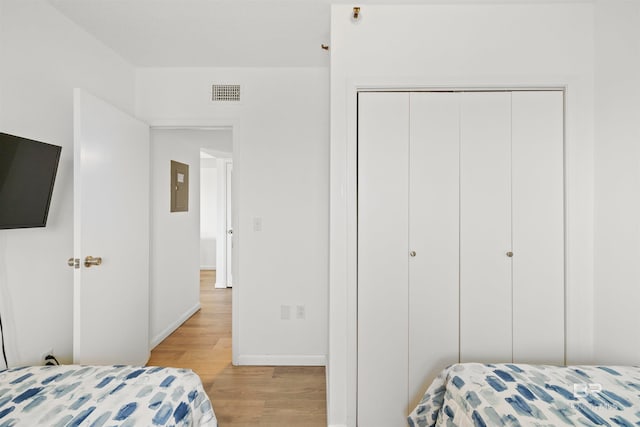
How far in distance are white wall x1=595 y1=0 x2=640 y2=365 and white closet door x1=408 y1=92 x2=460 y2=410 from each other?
79 cm

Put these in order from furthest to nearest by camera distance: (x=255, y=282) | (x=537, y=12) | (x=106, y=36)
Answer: (x=255, y=282) → (x=106, y=36) → (x=537, y=12)

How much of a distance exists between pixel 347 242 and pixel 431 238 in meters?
0.51

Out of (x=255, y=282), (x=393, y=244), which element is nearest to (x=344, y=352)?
(x=393, y=244)

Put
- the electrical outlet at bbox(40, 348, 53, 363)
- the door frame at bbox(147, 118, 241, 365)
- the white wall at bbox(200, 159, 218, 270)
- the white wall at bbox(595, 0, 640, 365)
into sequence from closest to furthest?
the white wall at bbox(595, 0, 640, 365) < the electrical outlet at bbox(40, 348, 53, 363) < the door frame at bbox(147, 118, 241, 365) < the white wall at bbox(200, 159, 218, 270)

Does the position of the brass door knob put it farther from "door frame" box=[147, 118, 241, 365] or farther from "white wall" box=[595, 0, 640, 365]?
"white wall" box=[595, 0, 640, 365]

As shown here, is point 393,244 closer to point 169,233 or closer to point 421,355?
point 421,355

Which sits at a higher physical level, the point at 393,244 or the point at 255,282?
the point at 393,244

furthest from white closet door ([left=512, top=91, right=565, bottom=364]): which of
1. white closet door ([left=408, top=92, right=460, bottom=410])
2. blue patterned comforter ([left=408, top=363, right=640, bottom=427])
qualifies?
blue patterned comforter ([left=408, top=363, right=640, bottom=427])

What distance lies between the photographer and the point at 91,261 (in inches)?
80.5

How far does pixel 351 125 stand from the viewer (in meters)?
2.00

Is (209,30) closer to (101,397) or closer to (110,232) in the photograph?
(110,232)

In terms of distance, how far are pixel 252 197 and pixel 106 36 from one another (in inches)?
61.6

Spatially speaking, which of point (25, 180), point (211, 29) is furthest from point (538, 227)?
point (25, 180)

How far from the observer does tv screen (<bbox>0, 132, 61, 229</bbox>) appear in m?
1.61
